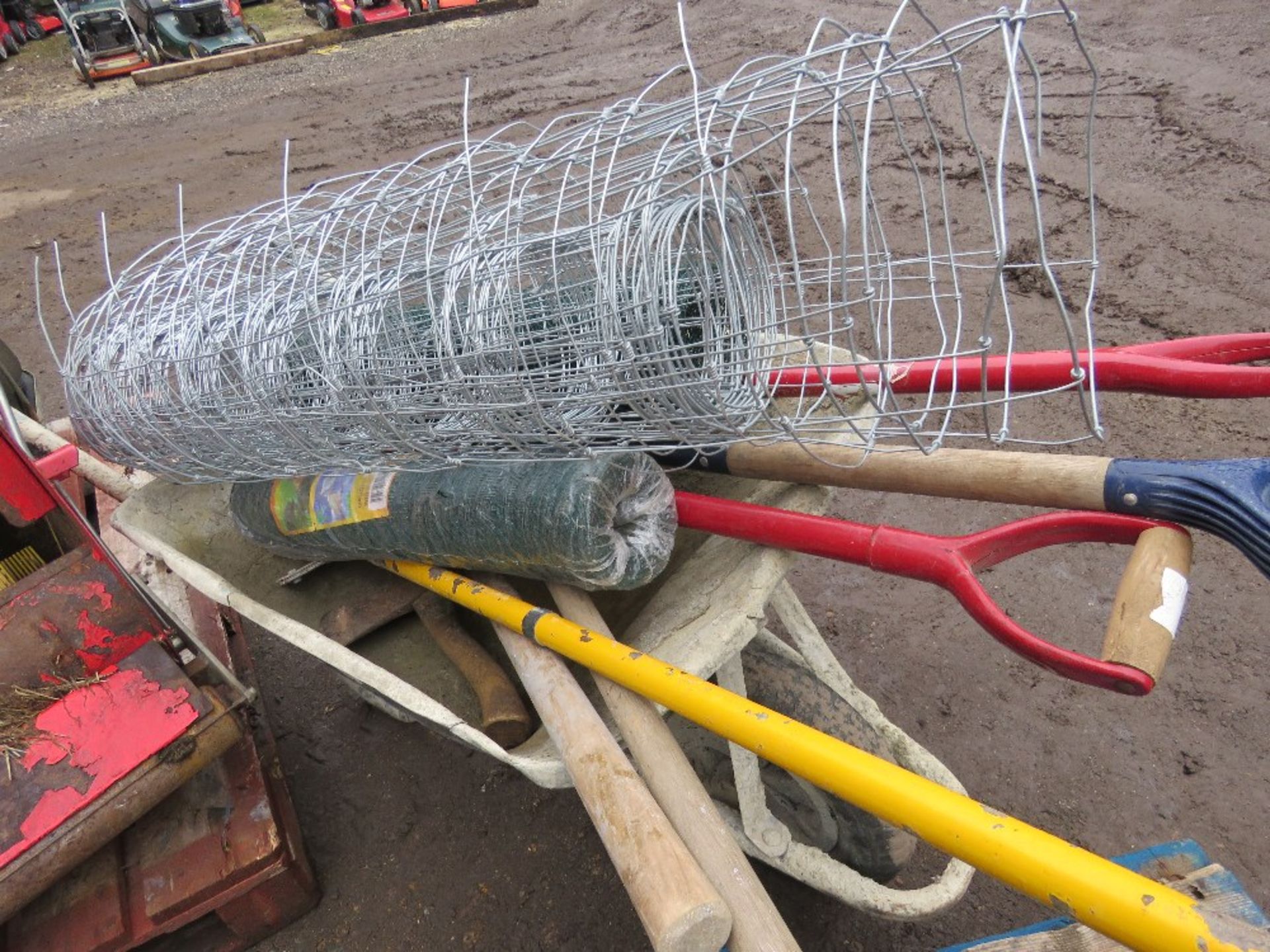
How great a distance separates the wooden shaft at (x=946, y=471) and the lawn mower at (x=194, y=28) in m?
10.3

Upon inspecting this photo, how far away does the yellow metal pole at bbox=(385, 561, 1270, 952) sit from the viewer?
887mm

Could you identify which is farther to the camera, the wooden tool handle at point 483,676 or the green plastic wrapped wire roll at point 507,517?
the wooden tool handle at point 483,676

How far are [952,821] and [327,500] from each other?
4.95 feet

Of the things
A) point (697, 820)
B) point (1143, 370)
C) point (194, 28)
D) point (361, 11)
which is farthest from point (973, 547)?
point (194, 28)

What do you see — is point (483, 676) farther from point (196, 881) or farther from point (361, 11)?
point (361, 11)

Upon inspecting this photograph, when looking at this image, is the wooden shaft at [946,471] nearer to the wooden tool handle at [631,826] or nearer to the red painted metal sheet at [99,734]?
the wooden tool handle at [631,826]

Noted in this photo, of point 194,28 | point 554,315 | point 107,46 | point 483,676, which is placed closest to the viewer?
point 554,315

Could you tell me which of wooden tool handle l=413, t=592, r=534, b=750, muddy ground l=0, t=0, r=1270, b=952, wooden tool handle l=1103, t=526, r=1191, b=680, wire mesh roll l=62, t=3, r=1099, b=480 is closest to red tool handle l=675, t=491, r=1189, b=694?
wooden tool handle l=1103, t=526, r=1191, b=680

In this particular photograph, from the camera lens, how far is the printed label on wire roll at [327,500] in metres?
1.91

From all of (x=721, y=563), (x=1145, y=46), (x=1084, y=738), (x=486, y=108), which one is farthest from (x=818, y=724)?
(x=486, y=108)

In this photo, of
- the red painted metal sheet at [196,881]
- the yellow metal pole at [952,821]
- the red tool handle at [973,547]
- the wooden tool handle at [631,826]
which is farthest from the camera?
the red painted metal sheet at [196,881]

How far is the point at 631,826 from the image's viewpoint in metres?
1.21

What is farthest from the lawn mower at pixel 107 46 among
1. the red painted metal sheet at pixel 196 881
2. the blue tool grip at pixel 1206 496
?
the blue tool grip at pixel 1206 496

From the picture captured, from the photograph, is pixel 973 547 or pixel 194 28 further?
pixel 194 28
